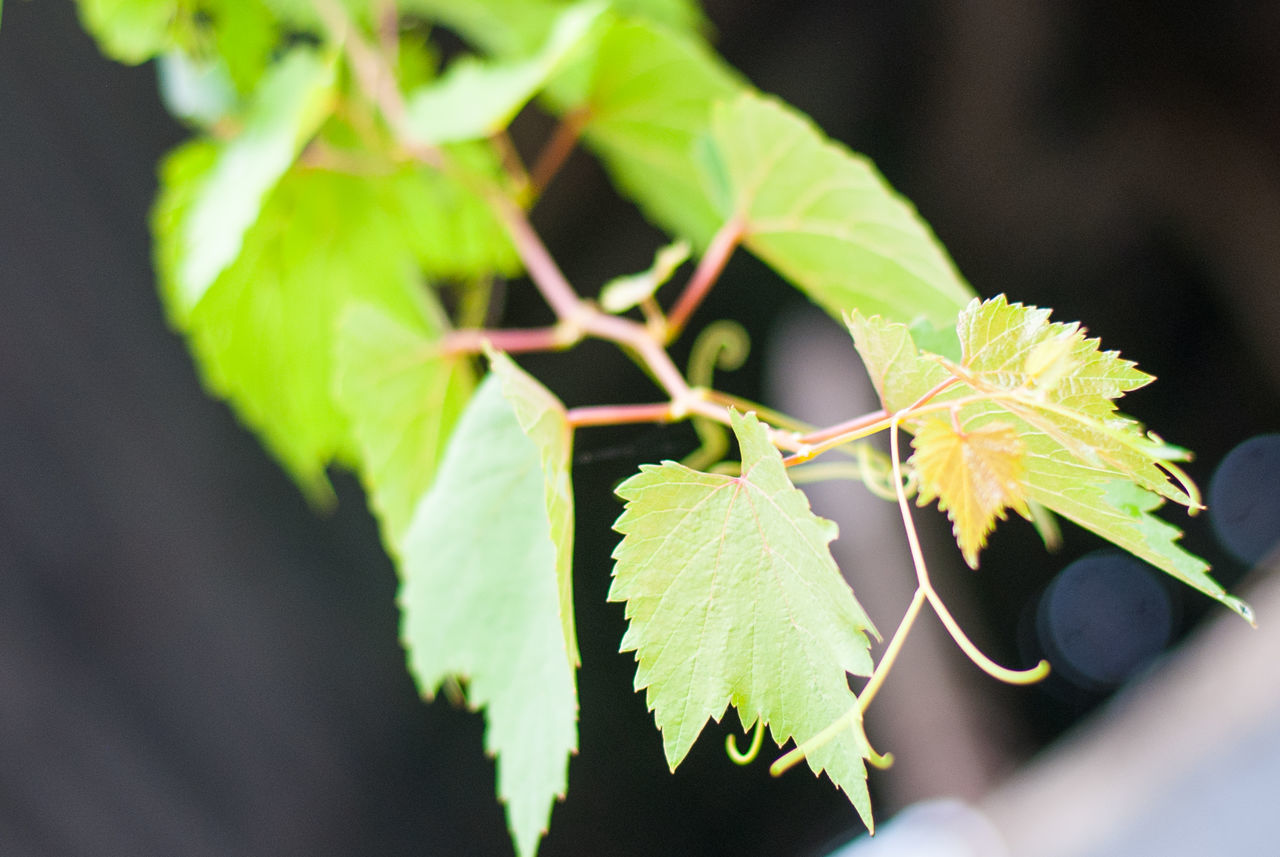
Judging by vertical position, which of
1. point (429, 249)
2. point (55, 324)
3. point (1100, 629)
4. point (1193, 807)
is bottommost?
point (1193, 807)

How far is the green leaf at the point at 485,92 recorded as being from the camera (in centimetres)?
25

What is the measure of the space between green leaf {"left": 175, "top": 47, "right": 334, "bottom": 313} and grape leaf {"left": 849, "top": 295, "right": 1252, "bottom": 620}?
21 centimetres

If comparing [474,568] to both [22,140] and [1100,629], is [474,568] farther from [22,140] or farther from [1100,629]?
[1100,629]

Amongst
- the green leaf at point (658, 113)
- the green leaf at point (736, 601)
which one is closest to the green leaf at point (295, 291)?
the green leaf at point (658, 113)

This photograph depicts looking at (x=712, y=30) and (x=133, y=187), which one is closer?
(x=133, y=187)

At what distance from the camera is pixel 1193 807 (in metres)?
0.88

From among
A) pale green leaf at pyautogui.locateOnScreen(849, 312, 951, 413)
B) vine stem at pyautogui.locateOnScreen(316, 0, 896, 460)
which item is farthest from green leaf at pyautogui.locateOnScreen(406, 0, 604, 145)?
pale green leaf at pyautogui.locateOnScreen(849, 312, 951, 413)

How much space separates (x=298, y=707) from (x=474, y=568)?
1.92 ft

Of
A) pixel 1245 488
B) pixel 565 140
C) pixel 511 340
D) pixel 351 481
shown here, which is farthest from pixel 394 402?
pixel 1245 488

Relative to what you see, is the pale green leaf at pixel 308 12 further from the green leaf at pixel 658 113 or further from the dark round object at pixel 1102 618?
the dark round object at pixel 1102 618

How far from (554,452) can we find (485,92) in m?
0.16

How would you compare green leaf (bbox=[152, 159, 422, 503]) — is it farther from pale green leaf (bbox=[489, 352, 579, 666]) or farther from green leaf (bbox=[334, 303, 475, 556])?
pale green leaf (bbox=[489, 352, 579, 666])

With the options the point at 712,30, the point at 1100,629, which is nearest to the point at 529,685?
the point at 712,30

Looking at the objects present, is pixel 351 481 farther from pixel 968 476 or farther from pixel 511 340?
pixel 968 476
